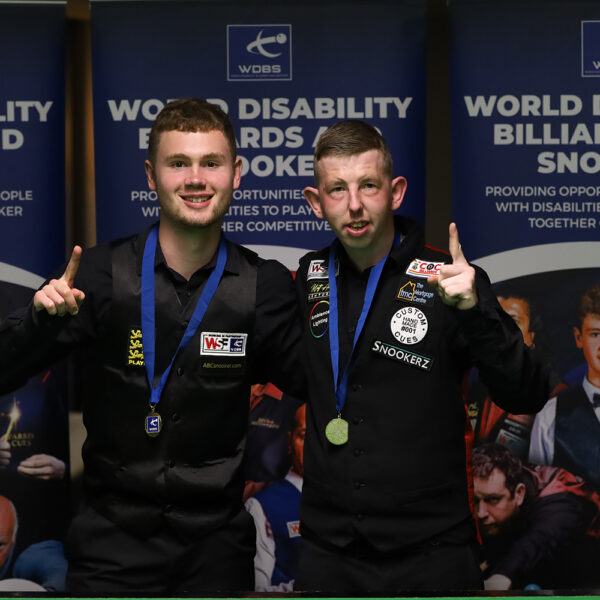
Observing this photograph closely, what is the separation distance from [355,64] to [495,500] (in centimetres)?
186

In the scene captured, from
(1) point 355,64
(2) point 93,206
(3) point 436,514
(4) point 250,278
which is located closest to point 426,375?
(3) point 436,514

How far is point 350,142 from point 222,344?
0.73 m

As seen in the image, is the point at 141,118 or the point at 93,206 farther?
the point at 93,206

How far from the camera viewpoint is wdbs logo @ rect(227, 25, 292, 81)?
3416 mm

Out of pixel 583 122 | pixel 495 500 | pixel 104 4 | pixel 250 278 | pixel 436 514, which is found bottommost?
pixel 495 500

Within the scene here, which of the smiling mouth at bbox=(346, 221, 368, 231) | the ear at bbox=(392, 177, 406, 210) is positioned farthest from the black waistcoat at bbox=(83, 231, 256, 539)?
the ear at bbox=(392, 177, 406, 210)

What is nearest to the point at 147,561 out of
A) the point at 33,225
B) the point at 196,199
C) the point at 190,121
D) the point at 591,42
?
the point at 196,199

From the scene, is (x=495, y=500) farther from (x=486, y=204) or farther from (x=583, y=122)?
(x=583, y=122)

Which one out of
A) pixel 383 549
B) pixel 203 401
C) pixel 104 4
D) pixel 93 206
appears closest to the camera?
pixel 383 549

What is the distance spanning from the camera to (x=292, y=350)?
2.74 m

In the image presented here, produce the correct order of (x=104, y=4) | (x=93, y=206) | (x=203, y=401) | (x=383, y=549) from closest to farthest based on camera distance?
1. (x=383, y=549)
2. (x=203, y=401)
3. (x=104, y=4)
4. (x=93, y=206)

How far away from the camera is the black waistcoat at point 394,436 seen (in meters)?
2.46

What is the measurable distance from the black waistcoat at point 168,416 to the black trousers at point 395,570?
0.36m

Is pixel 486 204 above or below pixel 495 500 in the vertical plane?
above
